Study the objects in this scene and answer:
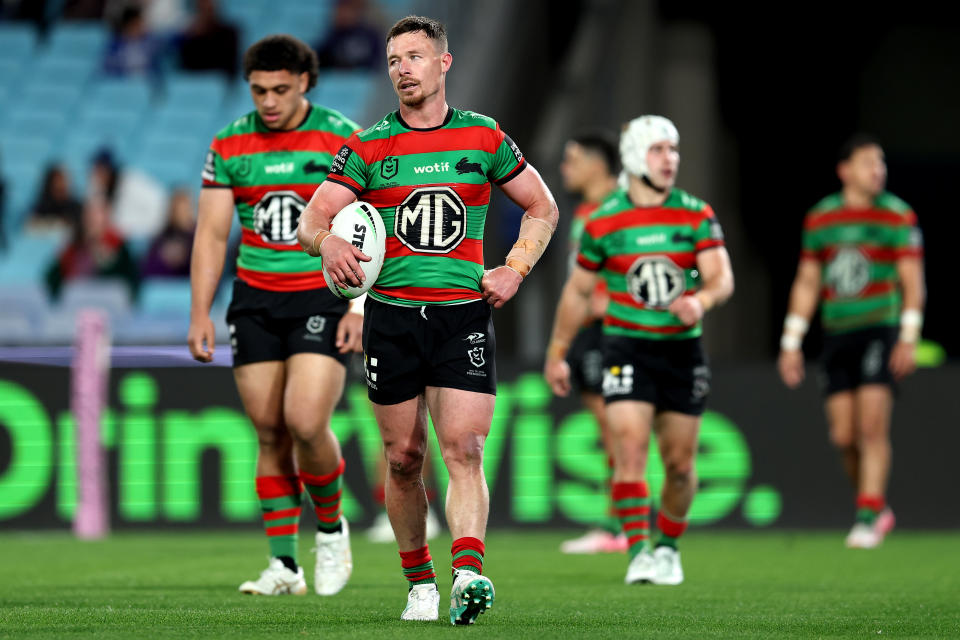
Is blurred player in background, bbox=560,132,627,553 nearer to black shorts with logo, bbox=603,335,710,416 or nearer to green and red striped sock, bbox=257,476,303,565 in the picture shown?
black shorts with logo, bbox=603,335,710,416

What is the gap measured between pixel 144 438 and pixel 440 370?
6.82 metres

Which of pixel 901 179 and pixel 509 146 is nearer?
pixel 509 146

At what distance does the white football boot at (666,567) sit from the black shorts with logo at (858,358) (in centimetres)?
355

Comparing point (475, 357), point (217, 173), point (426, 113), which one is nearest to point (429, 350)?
point (475, 357)

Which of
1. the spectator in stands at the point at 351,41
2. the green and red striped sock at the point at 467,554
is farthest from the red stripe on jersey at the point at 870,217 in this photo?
the spectator in stands at the point at 351,41

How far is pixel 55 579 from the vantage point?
7625 mm

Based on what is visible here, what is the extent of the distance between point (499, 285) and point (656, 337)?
8.08 feet

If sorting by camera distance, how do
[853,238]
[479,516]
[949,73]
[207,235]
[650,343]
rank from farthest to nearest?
Answer: [949,73] → [853,238] → [650,343] → [207,235] → [479,516]

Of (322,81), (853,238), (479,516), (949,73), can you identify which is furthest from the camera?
(949,73)

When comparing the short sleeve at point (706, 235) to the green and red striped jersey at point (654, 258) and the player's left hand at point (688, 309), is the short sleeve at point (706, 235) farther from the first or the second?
the player's left hand at point (688, 309)

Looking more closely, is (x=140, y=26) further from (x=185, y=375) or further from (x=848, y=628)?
(x=848, y=628)

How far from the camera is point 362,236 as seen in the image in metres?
5.23

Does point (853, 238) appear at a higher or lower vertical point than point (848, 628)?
higher

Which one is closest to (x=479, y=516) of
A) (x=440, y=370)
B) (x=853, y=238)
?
(x=440, y=370)
